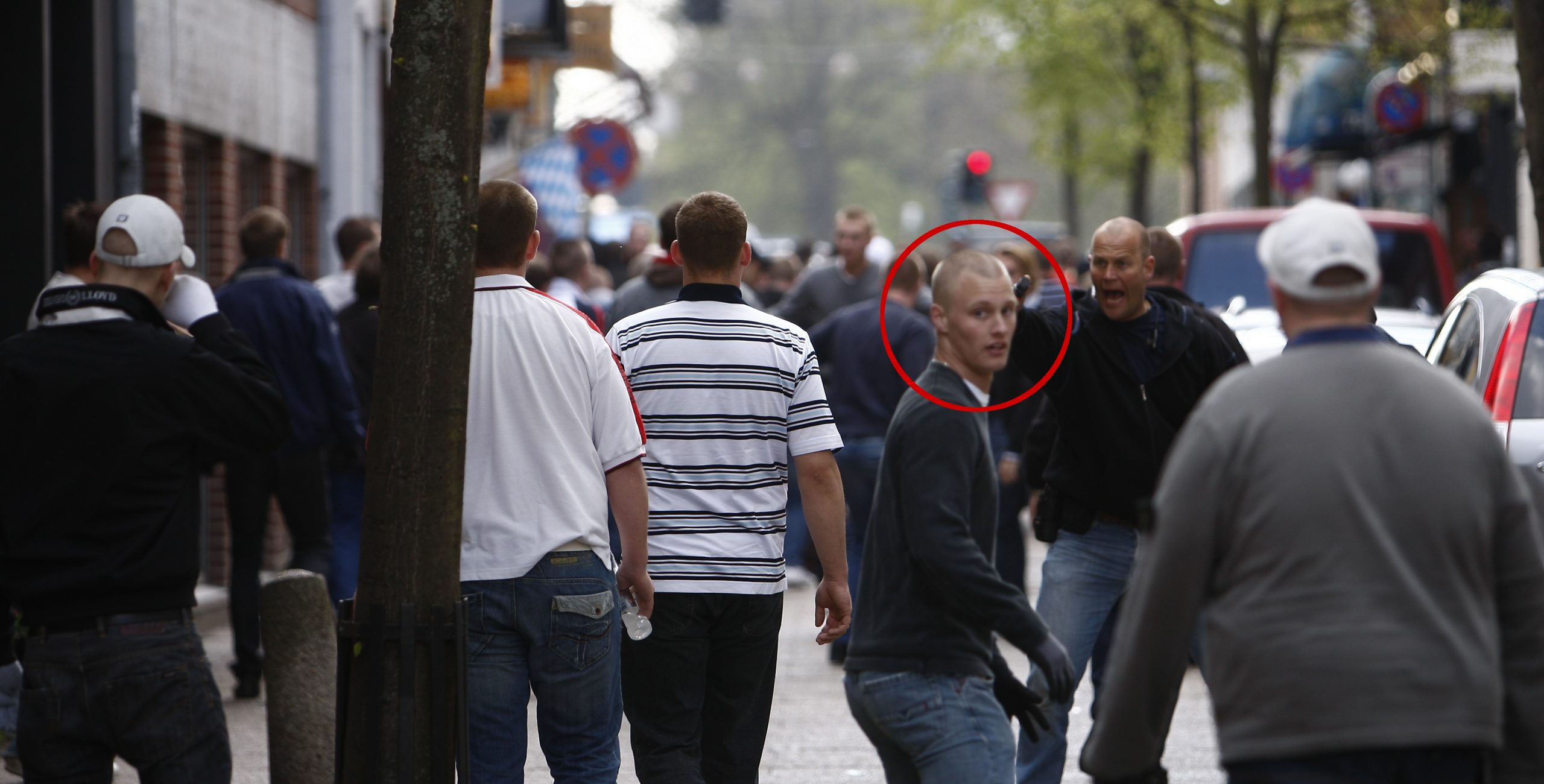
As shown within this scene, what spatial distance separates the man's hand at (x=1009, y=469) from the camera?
10.3 metres

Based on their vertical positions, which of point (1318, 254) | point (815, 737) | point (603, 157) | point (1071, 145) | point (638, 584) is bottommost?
point (815, 737)

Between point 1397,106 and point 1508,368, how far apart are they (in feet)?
63.4

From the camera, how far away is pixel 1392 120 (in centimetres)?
2539

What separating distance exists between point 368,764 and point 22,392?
1.17m

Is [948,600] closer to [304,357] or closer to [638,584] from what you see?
[638,584]

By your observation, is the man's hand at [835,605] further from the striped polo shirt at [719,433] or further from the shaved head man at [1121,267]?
the shaved head man at [1121,267]

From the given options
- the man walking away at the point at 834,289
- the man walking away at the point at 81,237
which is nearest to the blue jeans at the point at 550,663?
the man walking away at the point at 81,237

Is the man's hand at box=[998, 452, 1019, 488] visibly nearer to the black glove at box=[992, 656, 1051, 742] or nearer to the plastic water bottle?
the plastic water bottle

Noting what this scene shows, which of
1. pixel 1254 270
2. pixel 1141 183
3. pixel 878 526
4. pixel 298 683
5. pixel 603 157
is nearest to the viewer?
pixel 878 526

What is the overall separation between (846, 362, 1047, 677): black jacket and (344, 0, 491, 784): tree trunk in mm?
1011

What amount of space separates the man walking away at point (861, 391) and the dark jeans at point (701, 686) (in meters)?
4.71

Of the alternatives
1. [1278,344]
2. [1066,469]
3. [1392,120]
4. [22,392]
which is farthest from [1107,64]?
[22,392]

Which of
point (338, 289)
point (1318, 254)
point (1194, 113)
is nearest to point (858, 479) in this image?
point (338, 289)

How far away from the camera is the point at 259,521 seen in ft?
31.0
